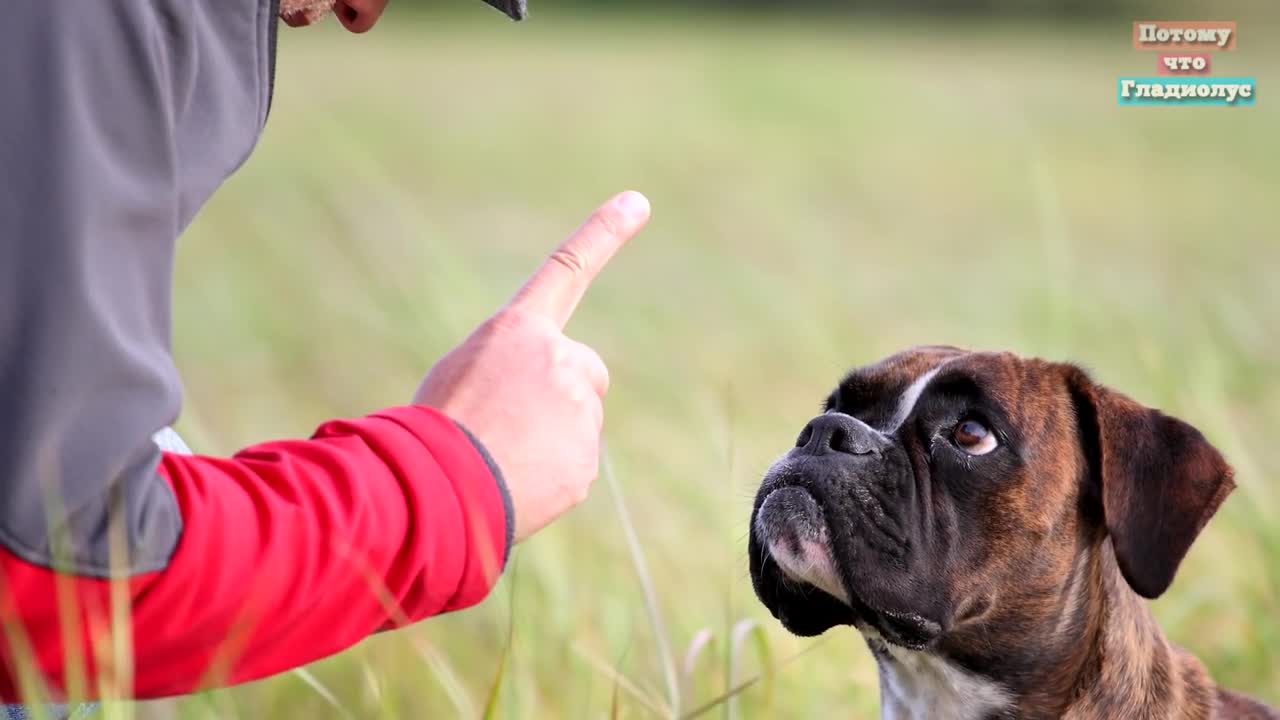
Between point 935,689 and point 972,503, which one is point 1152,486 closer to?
point 972,503

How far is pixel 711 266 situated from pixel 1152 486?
390 inches

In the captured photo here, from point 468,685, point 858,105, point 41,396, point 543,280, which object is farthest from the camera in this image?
point 858,105

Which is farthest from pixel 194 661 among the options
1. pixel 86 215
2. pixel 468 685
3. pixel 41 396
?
pixel 468 685

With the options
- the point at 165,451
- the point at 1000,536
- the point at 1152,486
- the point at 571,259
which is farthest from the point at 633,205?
the point at 1152,486

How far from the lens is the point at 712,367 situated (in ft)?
27.3

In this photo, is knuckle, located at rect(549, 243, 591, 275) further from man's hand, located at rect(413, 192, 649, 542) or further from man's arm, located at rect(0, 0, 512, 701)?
man's arm, located at rect(0, 0, 512, 701)

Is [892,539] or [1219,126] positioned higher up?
[892,539]

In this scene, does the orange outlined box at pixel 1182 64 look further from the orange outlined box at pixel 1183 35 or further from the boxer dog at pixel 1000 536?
the boxer dog at pixel 1000 536

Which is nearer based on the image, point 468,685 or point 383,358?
point 468,685

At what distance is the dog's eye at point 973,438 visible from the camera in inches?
106

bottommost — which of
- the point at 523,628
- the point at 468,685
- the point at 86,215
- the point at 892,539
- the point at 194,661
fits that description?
the point at 468,685

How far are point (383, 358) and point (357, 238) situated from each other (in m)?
1.90

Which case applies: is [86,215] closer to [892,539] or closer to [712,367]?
[892,539]

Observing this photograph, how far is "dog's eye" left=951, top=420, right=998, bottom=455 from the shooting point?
2.71 meters
